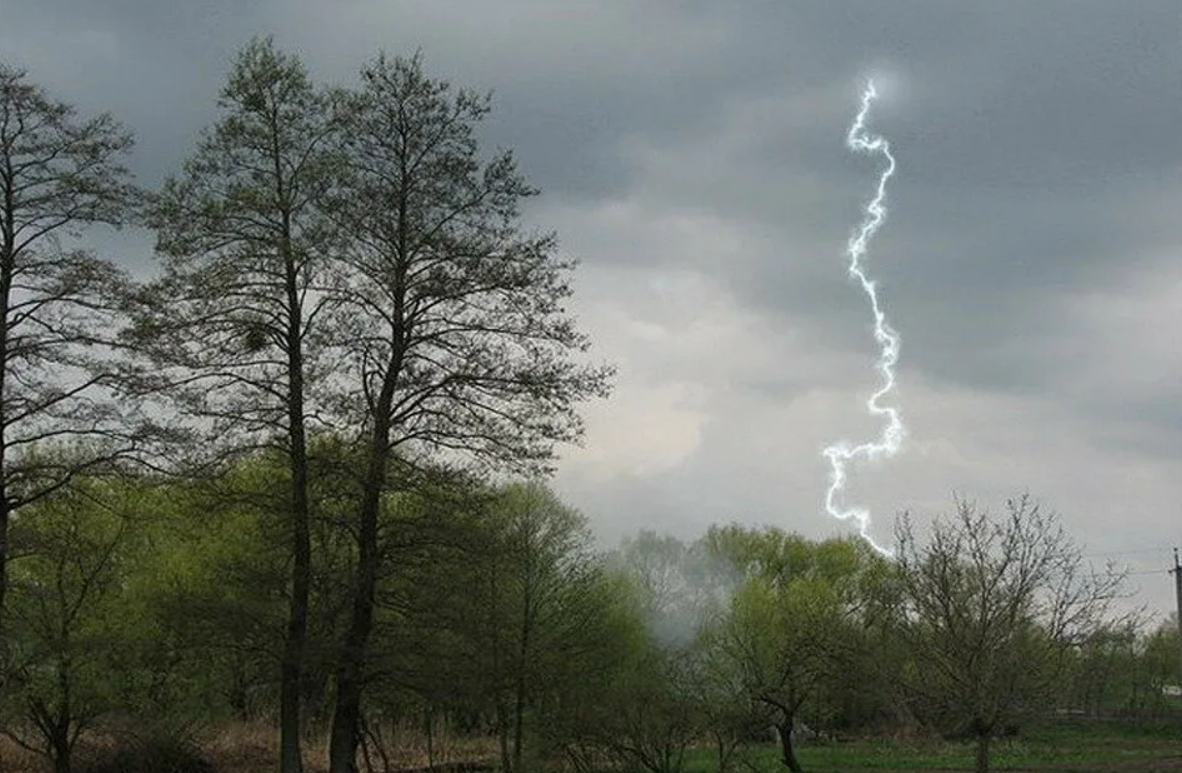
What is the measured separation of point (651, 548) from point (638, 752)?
186 feet

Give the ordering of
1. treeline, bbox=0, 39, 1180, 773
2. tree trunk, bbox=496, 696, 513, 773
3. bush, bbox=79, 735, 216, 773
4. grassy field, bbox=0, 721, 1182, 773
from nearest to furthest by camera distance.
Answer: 1. treeline, bbox=0, 39, 1180, 773
2. tree trunk, bbox=496, 696, 513, 773
3. bush, bbox=79, 735, 216, 773
4. grassy field, bbox=0, 721, 1182, 773

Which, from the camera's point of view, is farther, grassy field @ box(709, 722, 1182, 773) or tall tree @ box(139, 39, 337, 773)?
grassy field @ box(709, 722, 1182, 773)

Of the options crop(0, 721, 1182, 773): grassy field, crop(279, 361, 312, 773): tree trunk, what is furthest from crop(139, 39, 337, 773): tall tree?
crop(0, 721, 1182, 773): grassy field

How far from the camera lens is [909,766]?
132 feet

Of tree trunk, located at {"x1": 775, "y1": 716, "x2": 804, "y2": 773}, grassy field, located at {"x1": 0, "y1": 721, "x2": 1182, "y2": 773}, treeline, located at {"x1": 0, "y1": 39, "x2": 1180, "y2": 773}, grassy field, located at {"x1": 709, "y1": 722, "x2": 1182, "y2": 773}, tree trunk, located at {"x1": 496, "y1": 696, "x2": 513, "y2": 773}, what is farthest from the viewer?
tree trunk, located at {"x1": 775, "y1": 716, "x2": 804, "y2": 773}

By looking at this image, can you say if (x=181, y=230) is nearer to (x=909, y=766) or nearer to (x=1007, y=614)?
(x=1007, y=614)

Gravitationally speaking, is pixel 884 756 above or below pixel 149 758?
below

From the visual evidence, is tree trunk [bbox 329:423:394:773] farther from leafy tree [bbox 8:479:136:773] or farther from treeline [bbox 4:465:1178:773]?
leafy tree [bbox 8:479:136:773]

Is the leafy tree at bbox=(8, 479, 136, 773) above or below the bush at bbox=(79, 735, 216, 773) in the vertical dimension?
above

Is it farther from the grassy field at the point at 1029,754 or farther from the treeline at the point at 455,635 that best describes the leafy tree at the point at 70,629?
the grassy field at the point at 1029,754

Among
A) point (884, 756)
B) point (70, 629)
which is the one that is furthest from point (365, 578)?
point (884, 756)

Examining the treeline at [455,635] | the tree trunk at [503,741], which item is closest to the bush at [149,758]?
the treeline at [455,635]

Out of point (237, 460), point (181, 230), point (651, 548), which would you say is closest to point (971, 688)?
point (237, 460)

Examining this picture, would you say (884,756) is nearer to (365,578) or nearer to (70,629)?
(70,629)
